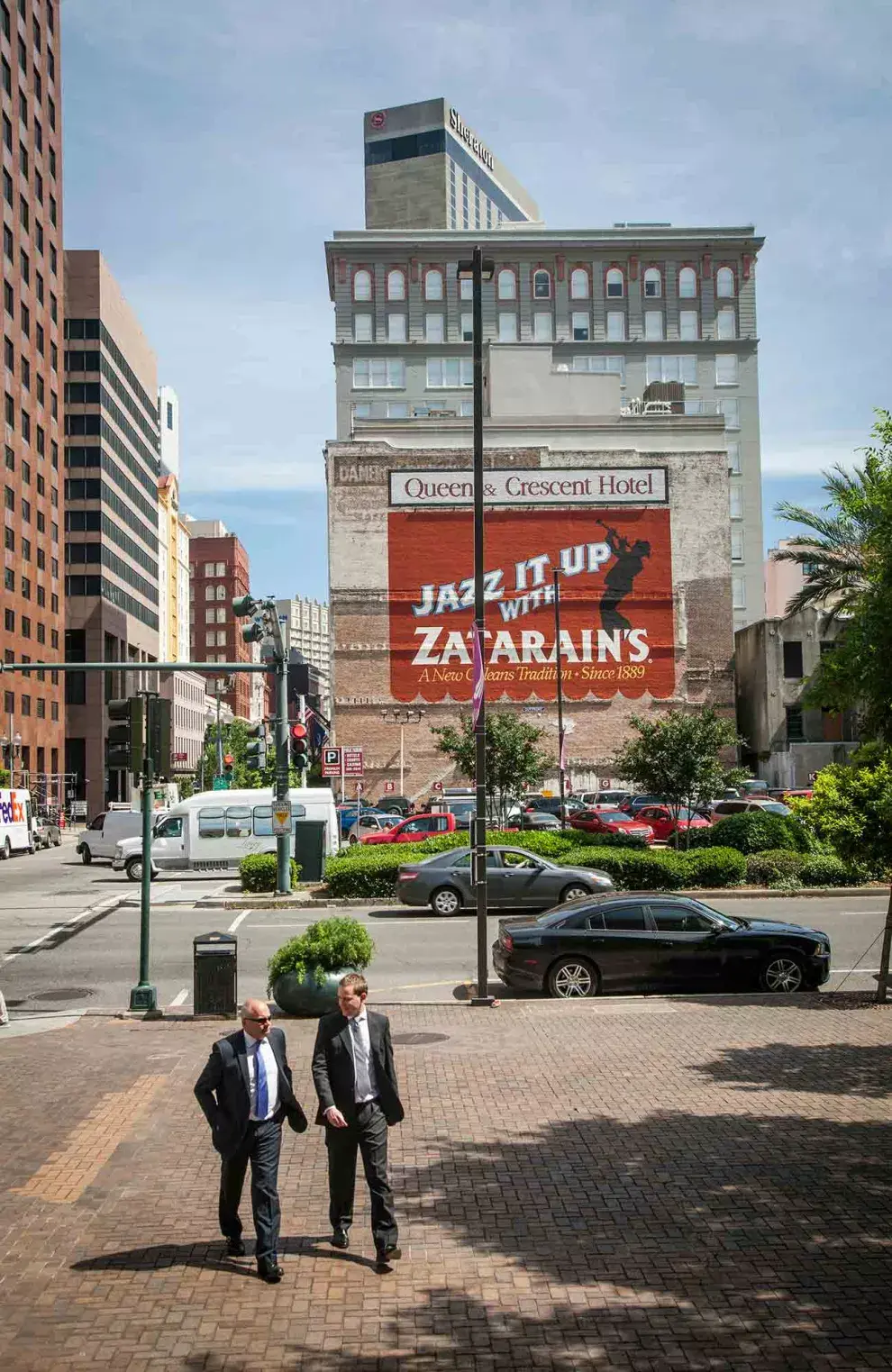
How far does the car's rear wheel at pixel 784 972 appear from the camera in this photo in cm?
1655

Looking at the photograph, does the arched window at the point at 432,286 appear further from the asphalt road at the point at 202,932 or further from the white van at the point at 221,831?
the asphalt road at the point at 202,932

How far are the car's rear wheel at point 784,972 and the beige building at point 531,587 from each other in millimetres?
50631

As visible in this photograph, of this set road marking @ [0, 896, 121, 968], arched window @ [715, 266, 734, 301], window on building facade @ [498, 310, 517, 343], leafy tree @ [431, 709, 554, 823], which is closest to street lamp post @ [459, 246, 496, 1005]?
road marking @ [0, 896, 121, 968]

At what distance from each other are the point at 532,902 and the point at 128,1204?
1682 cm

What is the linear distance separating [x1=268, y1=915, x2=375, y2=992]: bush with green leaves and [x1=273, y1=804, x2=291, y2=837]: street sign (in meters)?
13.1

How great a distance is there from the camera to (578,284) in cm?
9956

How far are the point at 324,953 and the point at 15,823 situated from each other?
3928 centimetres

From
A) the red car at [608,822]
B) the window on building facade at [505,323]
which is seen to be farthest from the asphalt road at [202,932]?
the window on building facade at [505,323]

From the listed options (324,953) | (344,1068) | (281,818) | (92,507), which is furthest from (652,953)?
(92,507)

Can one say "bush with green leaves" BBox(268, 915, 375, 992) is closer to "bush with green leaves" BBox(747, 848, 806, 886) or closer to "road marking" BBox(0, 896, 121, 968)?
"road marking" BBox(0, 896, 121, 968)

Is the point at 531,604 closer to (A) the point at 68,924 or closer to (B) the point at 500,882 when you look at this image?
(B) the point at 500,882

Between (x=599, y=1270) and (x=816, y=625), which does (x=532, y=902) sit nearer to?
(x=599, y=1270)

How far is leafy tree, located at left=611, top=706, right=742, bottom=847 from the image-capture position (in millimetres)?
33344

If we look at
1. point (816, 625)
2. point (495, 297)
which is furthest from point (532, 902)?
point (495, 297)
